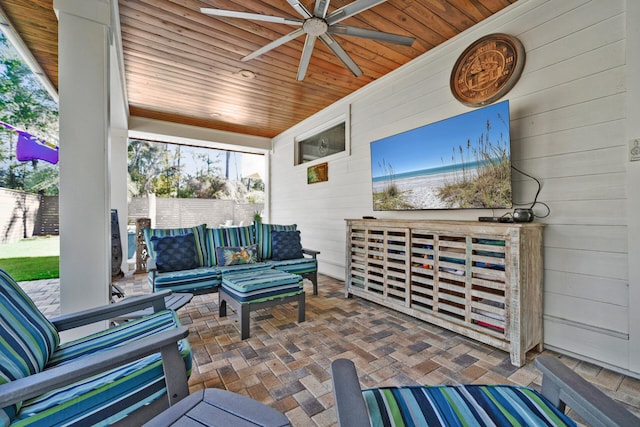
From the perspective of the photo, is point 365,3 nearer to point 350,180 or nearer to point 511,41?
point 511,41

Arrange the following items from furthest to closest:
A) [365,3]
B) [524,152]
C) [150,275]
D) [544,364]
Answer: [150,275] < [524,152] < [365,3] < [544,364]

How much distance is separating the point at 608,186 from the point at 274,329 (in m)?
2.90

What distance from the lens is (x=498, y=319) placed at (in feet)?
6.89

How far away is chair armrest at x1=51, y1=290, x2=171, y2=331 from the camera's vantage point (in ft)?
4.76

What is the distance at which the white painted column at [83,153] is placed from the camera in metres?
1.91

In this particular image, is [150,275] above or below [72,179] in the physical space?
below

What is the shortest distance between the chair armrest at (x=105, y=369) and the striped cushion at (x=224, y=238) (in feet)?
7.83

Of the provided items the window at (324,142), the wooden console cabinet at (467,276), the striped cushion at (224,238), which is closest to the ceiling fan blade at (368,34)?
the wooden console cabinet at (467,276)

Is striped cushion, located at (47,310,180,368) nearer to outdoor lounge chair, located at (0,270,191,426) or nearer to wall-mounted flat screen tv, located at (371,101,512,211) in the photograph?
outdoor lounge chair, located at (0,270,191,426)

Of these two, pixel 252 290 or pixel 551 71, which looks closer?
pixel 551 71

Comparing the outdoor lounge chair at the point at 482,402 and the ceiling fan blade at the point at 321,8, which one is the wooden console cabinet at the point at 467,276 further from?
the ceiling fan blade at the point at 321,8

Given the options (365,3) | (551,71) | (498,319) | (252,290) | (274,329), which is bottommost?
(274,329)

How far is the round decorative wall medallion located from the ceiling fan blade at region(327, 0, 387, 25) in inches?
50.7

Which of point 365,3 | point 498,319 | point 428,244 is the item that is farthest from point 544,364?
point 365,3
